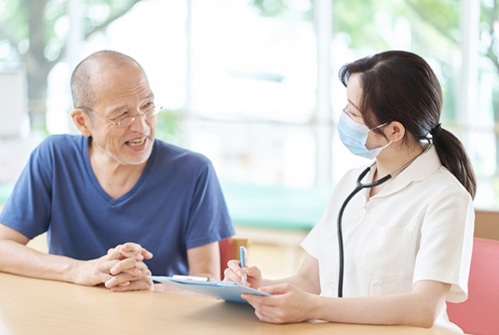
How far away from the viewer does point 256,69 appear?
6504 mm

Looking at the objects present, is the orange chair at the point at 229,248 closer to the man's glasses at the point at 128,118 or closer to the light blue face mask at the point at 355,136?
the man's glasses at the point at 128,118

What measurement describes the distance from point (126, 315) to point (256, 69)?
4.75 meters

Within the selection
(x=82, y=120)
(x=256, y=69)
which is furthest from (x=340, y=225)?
(x=256, y=69)

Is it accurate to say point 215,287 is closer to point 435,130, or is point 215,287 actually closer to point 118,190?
point 435,130

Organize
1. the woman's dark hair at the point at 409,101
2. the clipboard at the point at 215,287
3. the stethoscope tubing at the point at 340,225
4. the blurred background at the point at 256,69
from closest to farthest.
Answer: the clipboard at the point at 215,287, the woman's dark hair at the point at 409,101, the stethoscope tubing at the point at 340,225, the blurred background at the point at 256,69

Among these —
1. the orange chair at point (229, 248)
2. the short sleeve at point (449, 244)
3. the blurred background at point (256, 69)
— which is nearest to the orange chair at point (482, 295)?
the short sleeve at point (449, 244)

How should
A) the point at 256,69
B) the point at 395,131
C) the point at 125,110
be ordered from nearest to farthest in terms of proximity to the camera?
the point at 395,131, the point at 125,110, the point at 256,69

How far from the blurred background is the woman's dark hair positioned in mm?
3396

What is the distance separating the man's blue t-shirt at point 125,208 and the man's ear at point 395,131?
27.4 inches

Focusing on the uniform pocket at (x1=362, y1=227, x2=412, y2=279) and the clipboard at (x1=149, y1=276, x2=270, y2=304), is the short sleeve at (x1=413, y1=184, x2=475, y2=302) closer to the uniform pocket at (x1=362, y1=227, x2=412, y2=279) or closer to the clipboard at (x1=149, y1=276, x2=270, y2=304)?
the uniform pocket at (x1=362, y1=227, x2=412, y2=279)

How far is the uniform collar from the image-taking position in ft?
6.65

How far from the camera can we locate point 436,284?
6.01 ft

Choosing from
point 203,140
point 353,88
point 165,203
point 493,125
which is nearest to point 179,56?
point 203,140

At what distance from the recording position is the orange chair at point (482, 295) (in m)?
2.07
